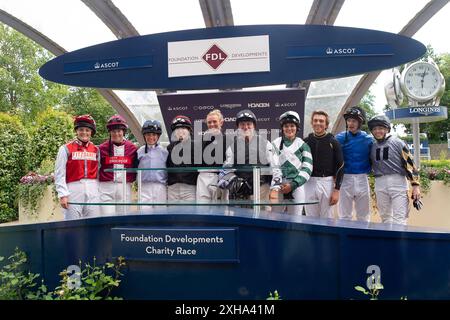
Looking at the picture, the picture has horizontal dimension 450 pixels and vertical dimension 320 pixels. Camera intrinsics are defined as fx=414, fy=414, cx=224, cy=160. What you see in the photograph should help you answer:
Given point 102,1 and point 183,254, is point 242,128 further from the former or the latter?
point 102,1

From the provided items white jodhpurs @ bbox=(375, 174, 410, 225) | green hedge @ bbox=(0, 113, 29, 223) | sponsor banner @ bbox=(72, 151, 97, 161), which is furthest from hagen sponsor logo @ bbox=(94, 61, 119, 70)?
green hedge @ bbox=(0, 113, 29, 223)

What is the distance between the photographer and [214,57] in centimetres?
577

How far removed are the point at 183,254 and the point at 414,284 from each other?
1.56 metres

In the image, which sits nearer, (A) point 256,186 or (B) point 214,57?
(A) point 256,186

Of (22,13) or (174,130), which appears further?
(22,13)

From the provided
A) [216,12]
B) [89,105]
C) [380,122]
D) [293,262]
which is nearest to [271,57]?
[380,122]

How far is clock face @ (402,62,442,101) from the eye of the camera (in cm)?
1328

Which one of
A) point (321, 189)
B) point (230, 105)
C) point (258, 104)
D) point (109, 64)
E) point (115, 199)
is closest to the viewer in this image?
point (115, 199)

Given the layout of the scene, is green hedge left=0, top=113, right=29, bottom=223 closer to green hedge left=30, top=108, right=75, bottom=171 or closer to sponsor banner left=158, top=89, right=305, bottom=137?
green hedge left=30, top=108, right=75, bottom=171

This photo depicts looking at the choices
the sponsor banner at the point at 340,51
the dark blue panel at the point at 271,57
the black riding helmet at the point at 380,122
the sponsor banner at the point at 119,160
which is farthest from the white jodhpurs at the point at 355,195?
the sponsor banner at the point at 119,160

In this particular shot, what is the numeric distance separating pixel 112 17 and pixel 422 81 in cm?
983

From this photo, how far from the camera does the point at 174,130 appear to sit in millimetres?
4117

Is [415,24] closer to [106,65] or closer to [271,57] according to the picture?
[271,57]
